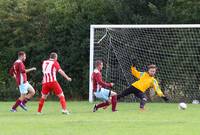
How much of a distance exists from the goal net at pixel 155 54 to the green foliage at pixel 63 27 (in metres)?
1.22

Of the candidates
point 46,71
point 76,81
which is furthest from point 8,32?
point 46,71

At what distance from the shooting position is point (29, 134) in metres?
12.1

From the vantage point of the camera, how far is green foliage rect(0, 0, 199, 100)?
93.8 feet

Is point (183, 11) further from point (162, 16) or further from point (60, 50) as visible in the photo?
point (60, 50)

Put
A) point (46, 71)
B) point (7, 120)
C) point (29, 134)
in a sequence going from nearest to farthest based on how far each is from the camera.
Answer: point (29, 134) < point (7, 120) < point (46, 71)

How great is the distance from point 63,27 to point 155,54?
4.77 metres

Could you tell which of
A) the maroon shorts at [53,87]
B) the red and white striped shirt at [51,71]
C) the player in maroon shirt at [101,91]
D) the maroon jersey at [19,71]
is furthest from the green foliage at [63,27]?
Answer: the maroon shorts at [53,87]

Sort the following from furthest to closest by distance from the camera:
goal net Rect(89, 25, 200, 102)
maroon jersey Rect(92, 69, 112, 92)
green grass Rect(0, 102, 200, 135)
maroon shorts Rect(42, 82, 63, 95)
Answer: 1. goal net Rect(89, 25, 200, 102)
2. maroon jersey Rect(92, 69, 112, 92)
3. maroon shorts Rect(42, 82, 63, 95)
4. green grass Rect(0, 102, 200, 135)

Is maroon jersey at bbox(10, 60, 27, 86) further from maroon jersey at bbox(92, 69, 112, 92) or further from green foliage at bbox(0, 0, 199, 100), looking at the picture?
green foliage at bbox(0, 0, 199, 100)

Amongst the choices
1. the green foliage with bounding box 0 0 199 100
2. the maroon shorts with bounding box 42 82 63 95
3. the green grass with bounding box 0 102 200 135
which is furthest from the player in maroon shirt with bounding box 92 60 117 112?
Result: the green foliage with bounding box 0 0 199 100

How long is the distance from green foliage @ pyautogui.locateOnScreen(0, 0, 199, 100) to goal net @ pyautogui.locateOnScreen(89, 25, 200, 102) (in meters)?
1.22

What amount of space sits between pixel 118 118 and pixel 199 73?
36.6ft

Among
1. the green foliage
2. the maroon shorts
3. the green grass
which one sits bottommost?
the green grass

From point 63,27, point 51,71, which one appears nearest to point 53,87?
point 51,71
